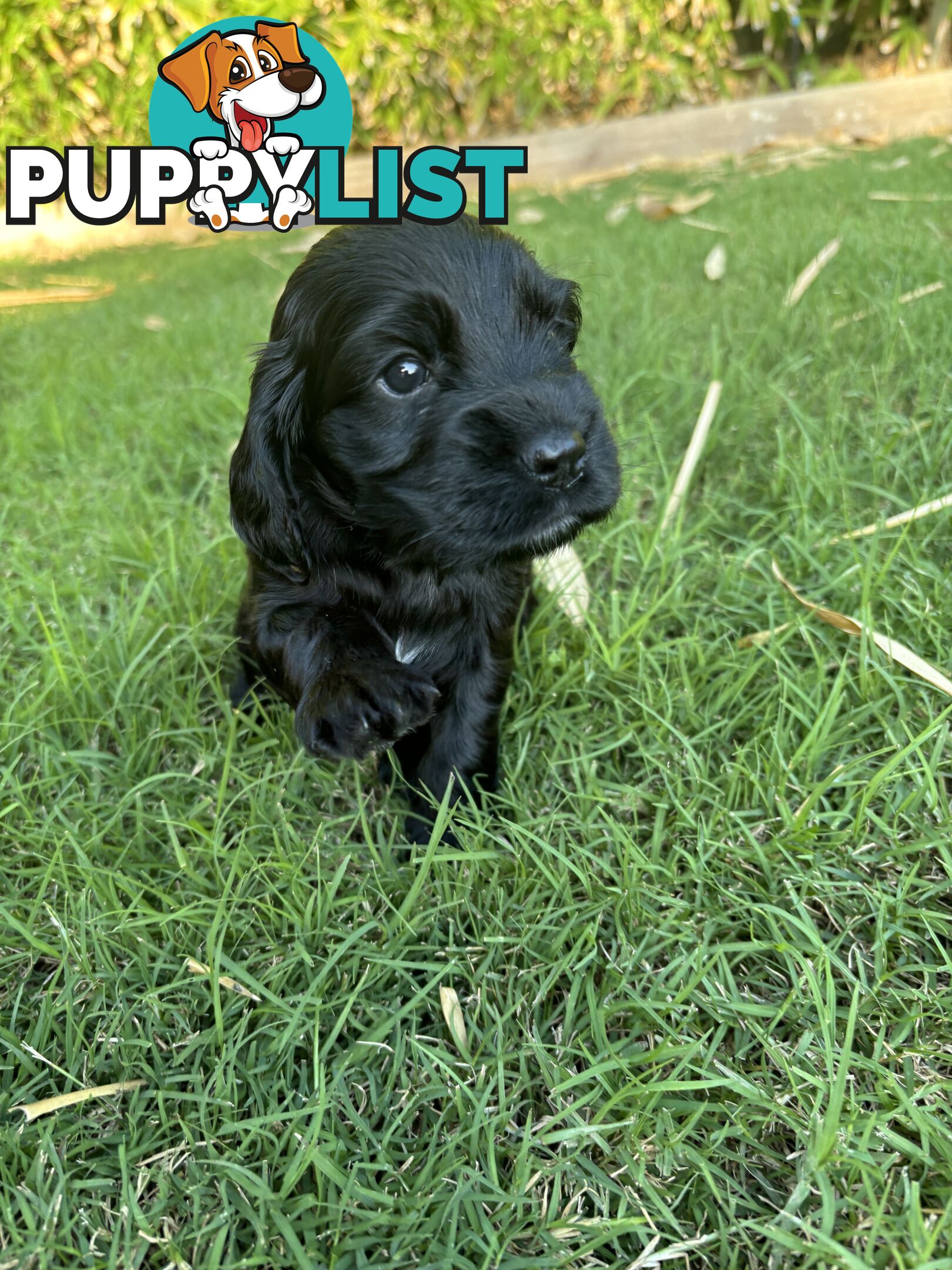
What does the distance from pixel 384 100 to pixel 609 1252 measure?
306 inches

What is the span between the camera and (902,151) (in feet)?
18.2

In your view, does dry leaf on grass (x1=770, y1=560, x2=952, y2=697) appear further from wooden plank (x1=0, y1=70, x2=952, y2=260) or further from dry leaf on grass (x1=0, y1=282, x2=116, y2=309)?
wooden plank (x1=0, y1=70, x2=952, y2=260)

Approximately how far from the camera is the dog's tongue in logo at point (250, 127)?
3639 mm

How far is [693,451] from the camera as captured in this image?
2574 mm

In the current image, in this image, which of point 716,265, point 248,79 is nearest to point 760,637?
point 716,265

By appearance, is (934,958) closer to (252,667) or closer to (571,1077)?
(571,1077)

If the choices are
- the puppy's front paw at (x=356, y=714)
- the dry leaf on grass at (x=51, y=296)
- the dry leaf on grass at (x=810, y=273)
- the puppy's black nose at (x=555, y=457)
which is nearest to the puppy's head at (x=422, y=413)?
the puppy's black nose at (x=555, y=457)

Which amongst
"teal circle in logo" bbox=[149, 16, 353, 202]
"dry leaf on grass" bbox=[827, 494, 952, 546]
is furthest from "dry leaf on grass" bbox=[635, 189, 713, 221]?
"dry leaf on grass" bbox=[827, 494, 952, 546]

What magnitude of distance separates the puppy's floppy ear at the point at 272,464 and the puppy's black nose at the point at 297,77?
9.84 ft

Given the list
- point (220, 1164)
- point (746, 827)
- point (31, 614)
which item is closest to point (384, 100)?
point (31, 614)

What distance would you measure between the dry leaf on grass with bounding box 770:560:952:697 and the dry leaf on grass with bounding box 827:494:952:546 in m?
0.24

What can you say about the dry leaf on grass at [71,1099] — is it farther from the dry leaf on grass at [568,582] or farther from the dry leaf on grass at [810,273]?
the dry leaf on grass at [810,273]

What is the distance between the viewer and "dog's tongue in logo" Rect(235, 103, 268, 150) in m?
3.64

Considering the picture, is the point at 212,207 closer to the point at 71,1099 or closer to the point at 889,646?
the point at 889,646
